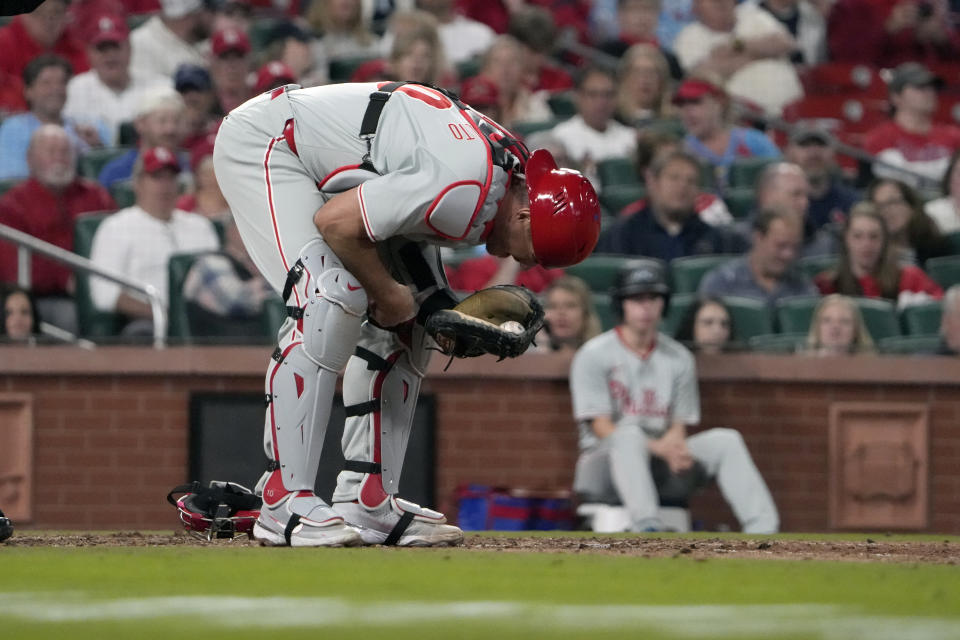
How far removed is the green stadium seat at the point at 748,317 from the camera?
9.12 m

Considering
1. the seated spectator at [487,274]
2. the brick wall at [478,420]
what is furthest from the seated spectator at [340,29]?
the brick wall at [478,420]

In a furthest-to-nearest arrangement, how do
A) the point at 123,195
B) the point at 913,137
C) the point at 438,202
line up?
the point at 913,137 → the point at 123,195 → the point at 438,202

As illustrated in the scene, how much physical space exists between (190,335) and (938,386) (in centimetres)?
412

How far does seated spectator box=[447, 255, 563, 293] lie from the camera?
9.09 metres

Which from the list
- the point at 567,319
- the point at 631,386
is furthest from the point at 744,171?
the point at 631,386

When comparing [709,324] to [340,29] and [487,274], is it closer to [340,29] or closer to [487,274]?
[487,274]

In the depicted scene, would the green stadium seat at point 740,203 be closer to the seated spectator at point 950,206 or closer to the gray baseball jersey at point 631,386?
the seated spectator at point 950,206

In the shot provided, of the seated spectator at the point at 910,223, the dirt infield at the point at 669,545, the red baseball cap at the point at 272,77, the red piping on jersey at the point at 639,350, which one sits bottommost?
the dirt infield at the point at 669,545

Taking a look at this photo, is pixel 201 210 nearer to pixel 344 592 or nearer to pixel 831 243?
pixel 831 243

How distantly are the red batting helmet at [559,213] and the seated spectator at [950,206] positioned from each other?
232 inches

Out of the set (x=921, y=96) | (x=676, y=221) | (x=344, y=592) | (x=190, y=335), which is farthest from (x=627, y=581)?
(x=921, y=96)

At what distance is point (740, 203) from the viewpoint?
34.7 feet

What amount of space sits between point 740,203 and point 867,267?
1.18 m

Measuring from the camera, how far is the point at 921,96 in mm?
11875
